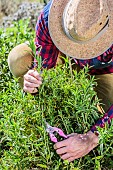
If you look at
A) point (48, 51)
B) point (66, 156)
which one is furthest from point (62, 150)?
point (48, 51)

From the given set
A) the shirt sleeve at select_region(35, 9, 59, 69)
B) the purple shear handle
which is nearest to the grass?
the purple shear handle

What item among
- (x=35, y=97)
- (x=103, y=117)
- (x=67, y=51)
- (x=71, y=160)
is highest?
(x=67, y=51)

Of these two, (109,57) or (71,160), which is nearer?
(71,160)

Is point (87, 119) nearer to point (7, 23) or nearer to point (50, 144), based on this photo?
point (50, 144)

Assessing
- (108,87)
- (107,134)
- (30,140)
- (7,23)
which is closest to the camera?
(107,134)

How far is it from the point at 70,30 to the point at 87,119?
0.48 meters

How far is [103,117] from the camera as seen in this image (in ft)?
9.13

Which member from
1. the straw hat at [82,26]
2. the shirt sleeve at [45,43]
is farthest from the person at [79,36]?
the shirt sleeve at [45,43]

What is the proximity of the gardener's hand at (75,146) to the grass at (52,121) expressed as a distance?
37 millimetres

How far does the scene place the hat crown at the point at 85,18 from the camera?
2.68 m

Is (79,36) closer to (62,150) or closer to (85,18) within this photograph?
(85,18)

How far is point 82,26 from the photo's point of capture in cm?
270

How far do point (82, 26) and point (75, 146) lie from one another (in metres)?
0.62

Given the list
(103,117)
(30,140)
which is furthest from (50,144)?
(103,117)
